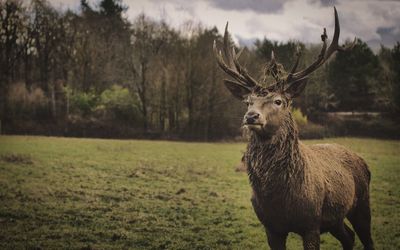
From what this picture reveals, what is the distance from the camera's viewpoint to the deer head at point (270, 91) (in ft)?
13.7

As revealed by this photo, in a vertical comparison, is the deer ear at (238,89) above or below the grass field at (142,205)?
above

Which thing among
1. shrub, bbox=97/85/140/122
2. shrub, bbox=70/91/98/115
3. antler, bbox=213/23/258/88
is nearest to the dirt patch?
antler, bbox=213/23/258/88

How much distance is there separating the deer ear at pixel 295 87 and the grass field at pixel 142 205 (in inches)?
129

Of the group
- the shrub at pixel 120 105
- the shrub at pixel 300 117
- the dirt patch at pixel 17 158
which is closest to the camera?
the shrub at pixel 300 117

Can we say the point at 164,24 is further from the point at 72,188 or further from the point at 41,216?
the point at 41,216

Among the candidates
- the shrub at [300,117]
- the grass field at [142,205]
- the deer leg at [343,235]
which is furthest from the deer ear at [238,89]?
the shrub at [300,117]

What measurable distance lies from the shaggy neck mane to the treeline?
17.2 m

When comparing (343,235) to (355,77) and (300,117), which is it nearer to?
(300,117)

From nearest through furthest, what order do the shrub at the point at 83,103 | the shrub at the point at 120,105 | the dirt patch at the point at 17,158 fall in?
1. the dirt patch at the point at 17,158
2. the shrub at the point at 120,105
3. the shrub at the point at 83,103

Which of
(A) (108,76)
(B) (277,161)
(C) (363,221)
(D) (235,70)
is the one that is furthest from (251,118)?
(A) (108,76)

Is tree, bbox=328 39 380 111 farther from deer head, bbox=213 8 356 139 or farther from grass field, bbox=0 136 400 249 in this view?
deer head, bbox=213 8 356 139

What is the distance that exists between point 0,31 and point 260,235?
18.7 m

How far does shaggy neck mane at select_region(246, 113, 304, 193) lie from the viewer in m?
4.34

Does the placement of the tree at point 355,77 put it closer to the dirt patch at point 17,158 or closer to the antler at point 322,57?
the antler at point 322,57
